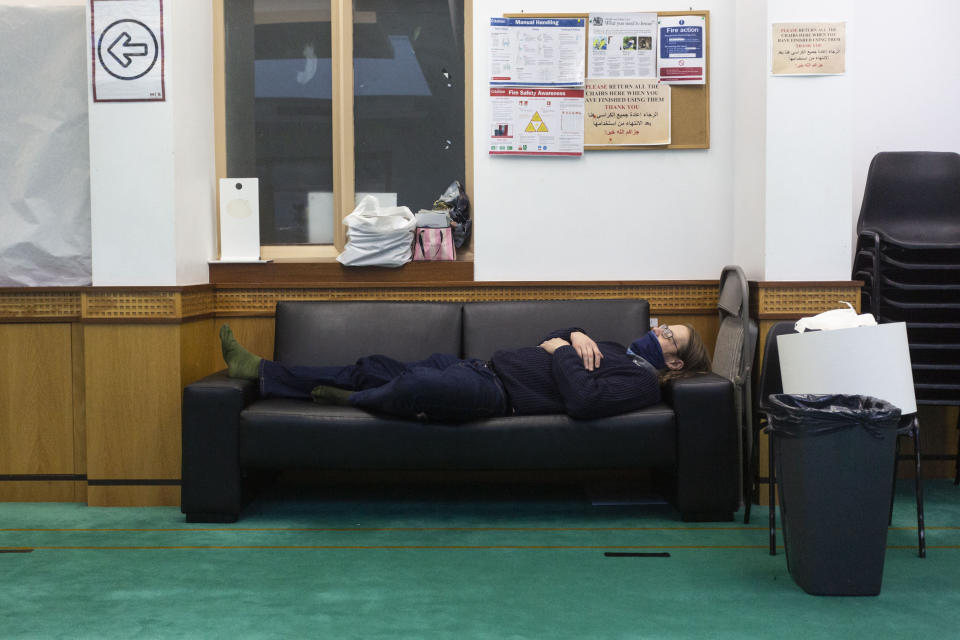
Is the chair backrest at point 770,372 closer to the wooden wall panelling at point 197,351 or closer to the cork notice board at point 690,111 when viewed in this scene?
the cork notice board at point 690,111

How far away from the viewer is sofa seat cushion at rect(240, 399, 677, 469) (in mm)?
3436

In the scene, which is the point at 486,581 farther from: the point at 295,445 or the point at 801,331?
the point at 801,331

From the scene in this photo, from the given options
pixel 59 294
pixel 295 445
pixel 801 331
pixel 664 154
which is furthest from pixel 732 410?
pixel 59 294

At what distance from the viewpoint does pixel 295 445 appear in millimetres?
3465

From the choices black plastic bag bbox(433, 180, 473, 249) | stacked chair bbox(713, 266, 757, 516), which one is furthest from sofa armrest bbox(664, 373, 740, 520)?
black plastic bag bbox(433, 180, 473, 249)

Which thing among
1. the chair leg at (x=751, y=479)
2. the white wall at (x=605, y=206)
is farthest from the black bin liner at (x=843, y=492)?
the white wall at (x=605, y=206)

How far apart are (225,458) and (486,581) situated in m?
1.32

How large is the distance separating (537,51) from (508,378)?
1.74m

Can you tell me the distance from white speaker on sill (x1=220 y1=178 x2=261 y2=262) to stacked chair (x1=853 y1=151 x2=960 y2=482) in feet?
9.94

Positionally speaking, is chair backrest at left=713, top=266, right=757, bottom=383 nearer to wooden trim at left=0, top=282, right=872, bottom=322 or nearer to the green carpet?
wooden trim at left=0, top=282, right=872, bottom=322

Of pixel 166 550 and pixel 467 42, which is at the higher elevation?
pixel 467 42

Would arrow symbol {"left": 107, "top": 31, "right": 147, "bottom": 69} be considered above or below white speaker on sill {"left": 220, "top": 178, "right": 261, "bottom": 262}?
above

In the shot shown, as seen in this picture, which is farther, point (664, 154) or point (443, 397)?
point (664, 154)

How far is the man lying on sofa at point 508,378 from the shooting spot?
3379 millimetres
